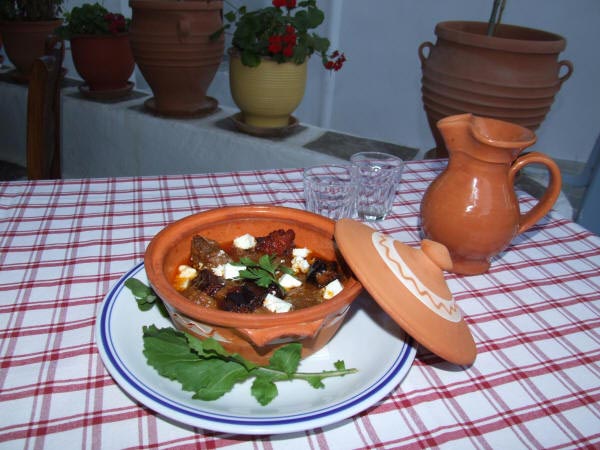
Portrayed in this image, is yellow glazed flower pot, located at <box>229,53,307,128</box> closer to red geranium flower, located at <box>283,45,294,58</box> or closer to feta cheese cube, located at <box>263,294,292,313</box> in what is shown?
red geranium flower, located at <box>283,45,294,58</box>

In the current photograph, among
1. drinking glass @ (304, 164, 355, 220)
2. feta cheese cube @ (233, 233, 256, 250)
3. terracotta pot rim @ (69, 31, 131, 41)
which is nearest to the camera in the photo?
feta cheese cube @ (233, 233, 256, 250)

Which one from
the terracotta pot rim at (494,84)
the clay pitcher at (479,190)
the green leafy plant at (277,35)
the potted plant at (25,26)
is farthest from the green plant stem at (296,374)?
the potted plant at (25,26)

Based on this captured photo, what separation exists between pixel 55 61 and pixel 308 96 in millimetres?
2893

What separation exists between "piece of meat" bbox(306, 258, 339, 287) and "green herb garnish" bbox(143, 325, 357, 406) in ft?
0.43

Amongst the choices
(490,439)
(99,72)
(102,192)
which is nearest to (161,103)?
(99,72)

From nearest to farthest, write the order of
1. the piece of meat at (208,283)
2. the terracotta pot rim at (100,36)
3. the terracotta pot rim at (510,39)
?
the piece of meat at (208,283) → the terracotta pot rim at (510,39) → the terracotta pot rim at (100,36)

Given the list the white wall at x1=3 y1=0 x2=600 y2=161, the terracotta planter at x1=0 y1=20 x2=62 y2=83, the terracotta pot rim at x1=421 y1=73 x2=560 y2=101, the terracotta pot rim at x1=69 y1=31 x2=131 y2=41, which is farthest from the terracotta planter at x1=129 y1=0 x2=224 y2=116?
the white wall at x1=3 y1=0 x2=600 y2=161

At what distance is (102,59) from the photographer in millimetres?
2664

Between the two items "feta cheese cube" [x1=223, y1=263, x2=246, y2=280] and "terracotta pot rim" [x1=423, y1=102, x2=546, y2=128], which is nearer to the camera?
"feta cheese cube" [x1=223, y1=263, x2=246, y2=280]

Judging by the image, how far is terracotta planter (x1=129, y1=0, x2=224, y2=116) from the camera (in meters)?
2.29

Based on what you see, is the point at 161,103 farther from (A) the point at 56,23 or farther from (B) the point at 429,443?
(B) the point at 429,443

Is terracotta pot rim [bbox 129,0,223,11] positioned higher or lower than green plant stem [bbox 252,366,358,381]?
higher

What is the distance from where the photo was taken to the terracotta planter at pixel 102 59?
8.55 ft

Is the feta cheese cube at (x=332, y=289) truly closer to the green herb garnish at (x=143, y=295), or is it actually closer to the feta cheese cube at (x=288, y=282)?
the feta cheese cube at (x=288, y=282)
